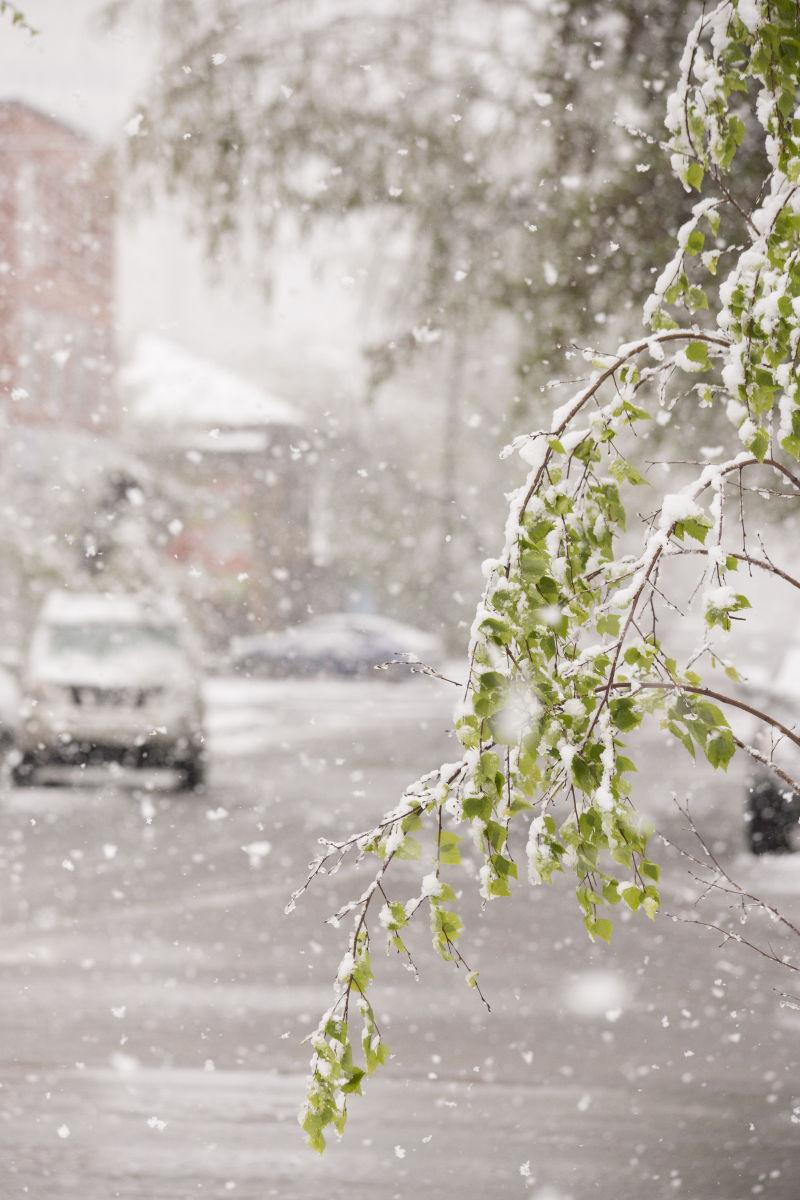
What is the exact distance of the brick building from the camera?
28.5m

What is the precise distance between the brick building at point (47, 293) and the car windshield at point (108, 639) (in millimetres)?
11601

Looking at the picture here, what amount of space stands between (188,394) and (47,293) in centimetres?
445

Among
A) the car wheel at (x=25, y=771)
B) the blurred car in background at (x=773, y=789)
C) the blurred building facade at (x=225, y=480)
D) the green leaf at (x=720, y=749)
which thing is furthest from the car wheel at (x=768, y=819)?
the blurred building facade at (x=225, y=480)

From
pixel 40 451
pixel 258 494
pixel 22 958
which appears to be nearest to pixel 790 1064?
pixel 22 958

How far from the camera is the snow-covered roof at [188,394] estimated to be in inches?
1247

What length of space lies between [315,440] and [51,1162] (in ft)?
141

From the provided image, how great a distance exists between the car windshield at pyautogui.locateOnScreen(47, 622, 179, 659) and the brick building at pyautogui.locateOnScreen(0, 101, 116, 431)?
1160 centimetres

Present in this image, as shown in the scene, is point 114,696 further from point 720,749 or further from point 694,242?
point 720,749

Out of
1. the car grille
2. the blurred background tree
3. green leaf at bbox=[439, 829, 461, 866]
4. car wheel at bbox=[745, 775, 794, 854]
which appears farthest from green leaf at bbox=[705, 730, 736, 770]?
the car grille

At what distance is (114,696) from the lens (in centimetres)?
1482

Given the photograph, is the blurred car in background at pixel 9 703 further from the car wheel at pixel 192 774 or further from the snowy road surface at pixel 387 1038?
the snowy road surface at pixel 387 1038

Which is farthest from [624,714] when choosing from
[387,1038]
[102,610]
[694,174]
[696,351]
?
[102,610]

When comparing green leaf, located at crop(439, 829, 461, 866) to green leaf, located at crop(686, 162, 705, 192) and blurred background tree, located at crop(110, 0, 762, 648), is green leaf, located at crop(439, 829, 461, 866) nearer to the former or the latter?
green leaf, located at crop(686, 162, 705, 192)

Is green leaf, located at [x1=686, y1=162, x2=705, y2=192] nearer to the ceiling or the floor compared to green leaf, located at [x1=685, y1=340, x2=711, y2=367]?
nearer to the ceiling
